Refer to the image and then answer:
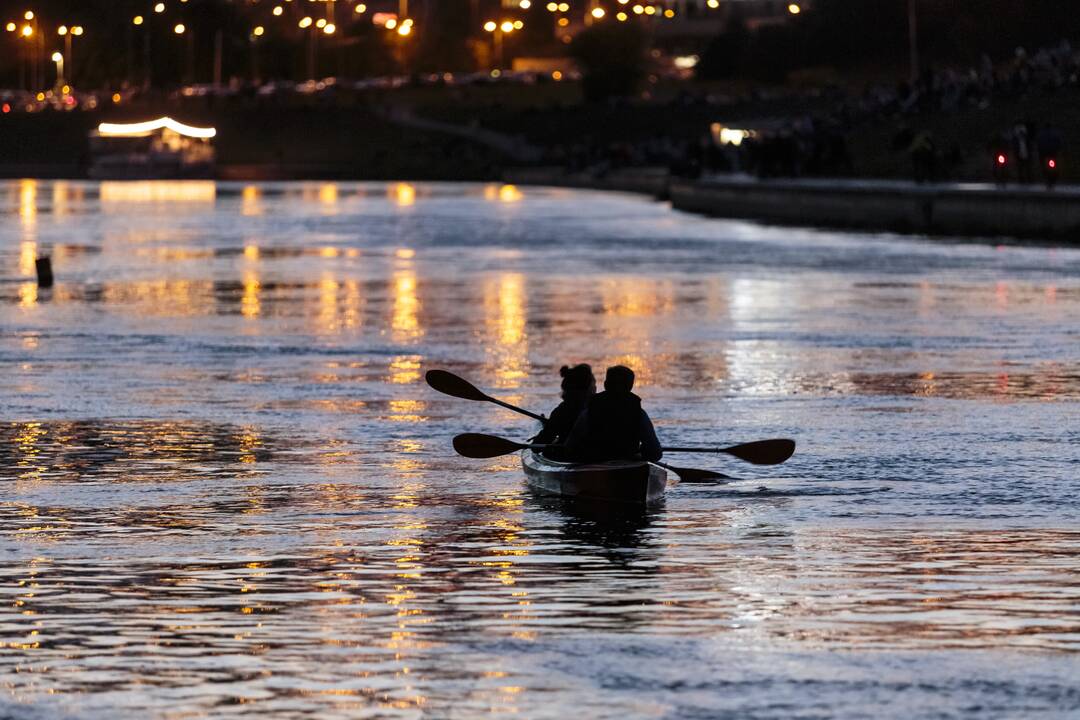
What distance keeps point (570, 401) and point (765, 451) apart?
1.43 meters

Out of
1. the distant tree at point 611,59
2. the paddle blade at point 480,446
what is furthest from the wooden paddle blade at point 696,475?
the distant tree at point 611,59

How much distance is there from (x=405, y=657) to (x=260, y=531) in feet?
13.6

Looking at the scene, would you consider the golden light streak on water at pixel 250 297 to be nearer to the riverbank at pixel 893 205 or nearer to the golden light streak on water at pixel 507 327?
the golden light streak on water at pixel 507 327

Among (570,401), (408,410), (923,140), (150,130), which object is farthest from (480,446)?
(150,130)

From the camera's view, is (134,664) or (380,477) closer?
(134,664)

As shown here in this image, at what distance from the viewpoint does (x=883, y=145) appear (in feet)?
258

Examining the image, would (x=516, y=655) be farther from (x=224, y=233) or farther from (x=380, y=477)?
(x=224, y=233)

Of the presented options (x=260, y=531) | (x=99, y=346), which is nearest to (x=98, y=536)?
(x=260, y=531)

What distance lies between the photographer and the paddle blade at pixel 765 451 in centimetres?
1822

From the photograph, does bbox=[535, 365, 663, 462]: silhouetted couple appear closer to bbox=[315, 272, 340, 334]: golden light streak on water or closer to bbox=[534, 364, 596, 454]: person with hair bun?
bbox=[534, 364, 596, 454]: person with hair bun

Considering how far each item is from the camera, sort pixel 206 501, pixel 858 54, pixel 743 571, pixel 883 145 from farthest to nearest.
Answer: pixel 858 54, pixel 883 145, pixel 206 501, pixel 743 571

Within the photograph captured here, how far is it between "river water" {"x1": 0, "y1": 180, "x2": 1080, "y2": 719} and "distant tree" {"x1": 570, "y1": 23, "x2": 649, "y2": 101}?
5101 inches

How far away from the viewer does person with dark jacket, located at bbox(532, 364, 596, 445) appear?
1770cm

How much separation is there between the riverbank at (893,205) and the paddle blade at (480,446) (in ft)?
112
